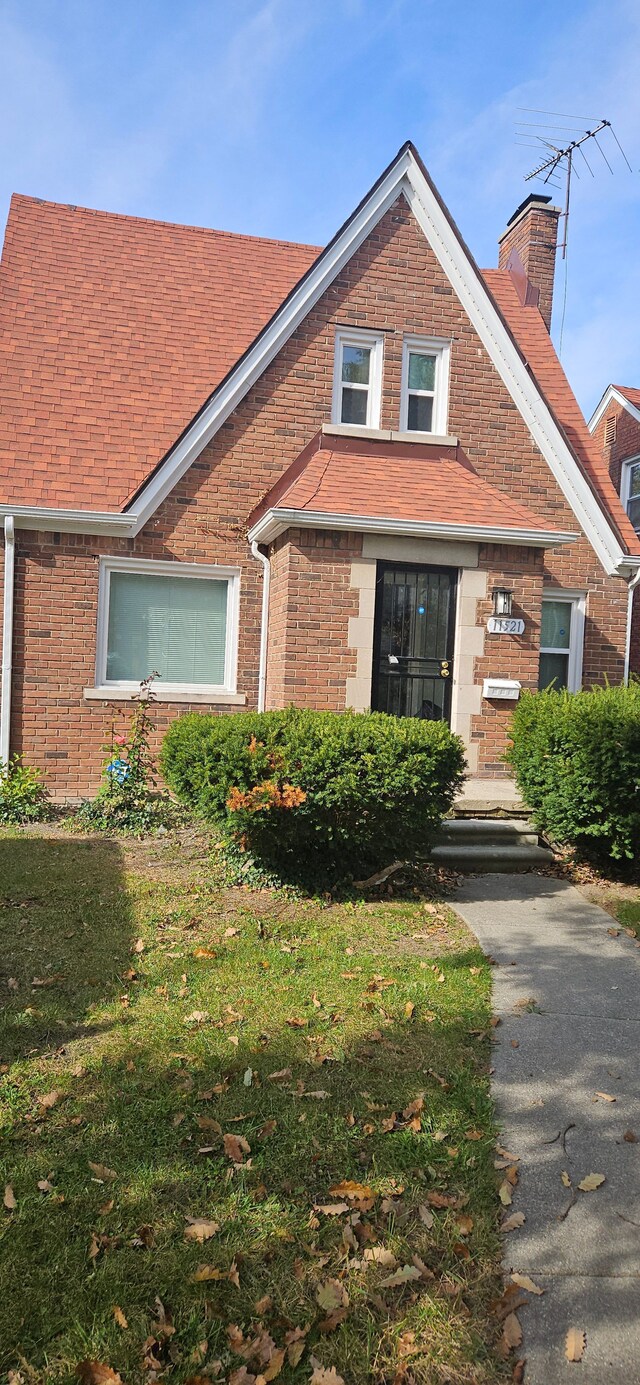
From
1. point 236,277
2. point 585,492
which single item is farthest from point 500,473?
point 236,277

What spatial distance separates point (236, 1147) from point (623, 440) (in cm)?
1771

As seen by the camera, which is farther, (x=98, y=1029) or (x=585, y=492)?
(x=585, y=492)

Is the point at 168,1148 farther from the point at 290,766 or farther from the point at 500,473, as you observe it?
the point at 500,473

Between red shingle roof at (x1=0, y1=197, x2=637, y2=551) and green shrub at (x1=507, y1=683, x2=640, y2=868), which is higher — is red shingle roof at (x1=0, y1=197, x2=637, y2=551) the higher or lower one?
the higher one

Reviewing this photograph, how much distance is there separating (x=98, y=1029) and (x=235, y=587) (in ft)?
24.2

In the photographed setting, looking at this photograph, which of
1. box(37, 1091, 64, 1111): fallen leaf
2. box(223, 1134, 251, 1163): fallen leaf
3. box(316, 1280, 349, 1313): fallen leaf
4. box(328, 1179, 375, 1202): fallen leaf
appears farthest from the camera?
box(37, 1091, 64, 1111): fallen leaf

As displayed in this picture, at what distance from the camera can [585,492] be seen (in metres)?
12.4

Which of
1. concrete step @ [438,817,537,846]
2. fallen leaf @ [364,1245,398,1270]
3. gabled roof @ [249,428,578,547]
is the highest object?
gabled roof @ [249,428,578,547]

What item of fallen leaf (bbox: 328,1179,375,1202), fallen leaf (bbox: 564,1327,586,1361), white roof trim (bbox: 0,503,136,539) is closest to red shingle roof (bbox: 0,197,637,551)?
white roof trim (bbox: 0,503,136,539)

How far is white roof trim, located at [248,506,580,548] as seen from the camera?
9.84 m

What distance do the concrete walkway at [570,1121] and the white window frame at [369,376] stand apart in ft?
24.1

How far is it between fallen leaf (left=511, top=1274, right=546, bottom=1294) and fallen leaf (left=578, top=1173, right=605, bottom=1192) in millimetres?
558

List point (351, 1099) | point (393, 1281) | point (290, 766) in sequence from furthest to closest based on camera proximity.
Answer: point (290, 766) → point (351, 1099) → point (393, 1281)

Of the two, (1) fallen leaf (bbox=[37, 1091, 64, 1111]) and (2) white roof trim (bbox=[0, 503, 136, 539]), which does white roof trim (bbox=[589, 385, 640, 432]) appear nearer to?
(2) white roof trim (bbox=[0, 503, 136, 539])
